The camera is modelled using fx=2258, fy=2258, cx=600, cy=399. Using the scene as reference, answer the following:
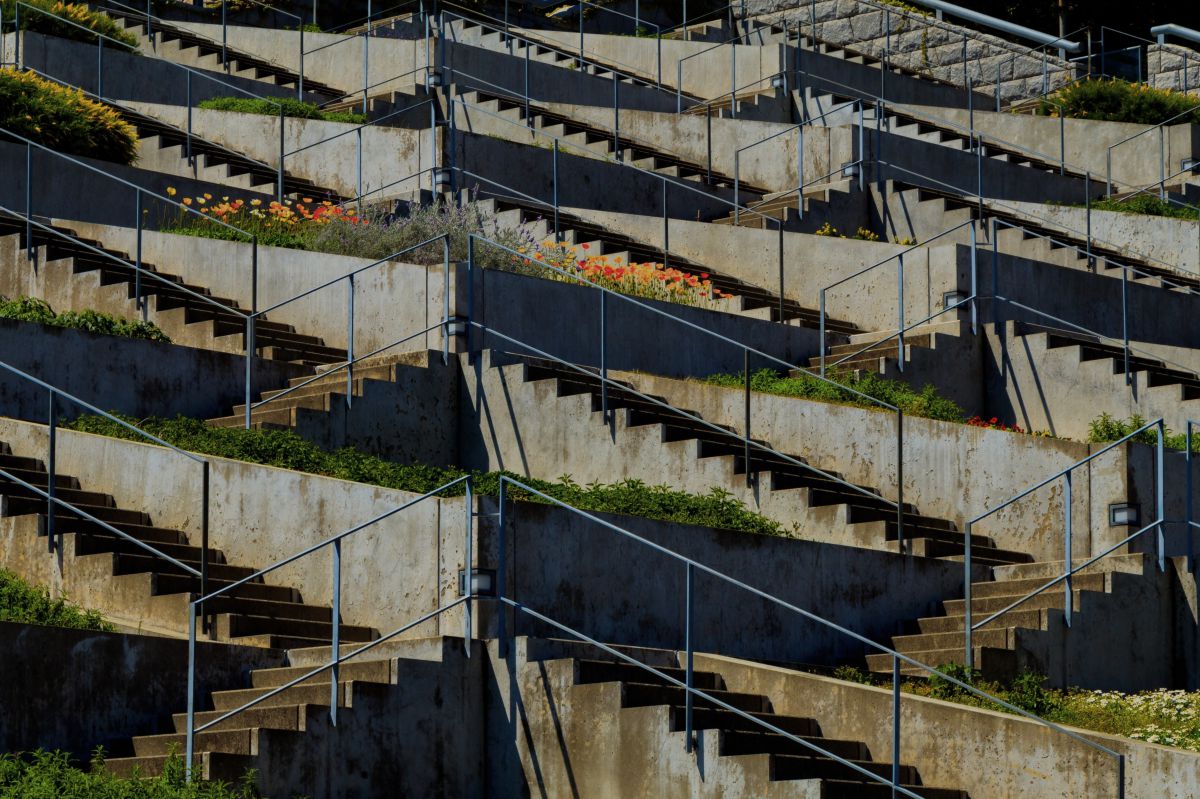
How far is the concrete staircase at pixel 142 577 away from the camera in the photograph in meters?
16.0

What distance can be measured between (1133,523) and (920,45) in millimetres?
23500

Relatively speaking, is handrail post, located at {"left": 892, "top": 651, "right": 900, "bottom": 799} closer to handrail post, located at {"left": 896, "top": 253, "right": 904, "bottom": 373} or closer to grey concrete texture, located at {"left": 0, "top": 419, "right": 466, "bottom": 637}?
grey concrete texture, located at {"left": 0, "top": 419, "right": 466, "bottom": 637}

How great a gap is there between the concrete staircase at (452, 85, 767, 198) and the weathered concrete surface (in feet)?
59.4

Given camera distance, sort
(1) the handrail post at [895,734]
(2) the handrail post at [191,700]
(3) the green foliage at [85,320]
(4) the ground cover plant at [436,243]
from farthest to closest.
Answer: (4) the ground cover plant at [436,243], (3) the green foliage at [85,320], (1) the handrail post at [895,734], (2) the handrail post at [191,700]

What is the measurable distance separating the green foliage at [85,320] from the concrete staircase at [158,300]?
1.67ft

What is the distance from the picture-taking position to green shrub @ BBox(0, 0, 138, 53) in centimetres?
3284

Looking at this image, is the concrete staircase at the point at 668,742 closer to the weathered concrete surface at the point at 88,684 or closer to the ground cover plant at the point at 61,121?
the weathered concrete surface at the point at 88,684

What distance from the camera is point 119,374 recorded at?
20.4 m

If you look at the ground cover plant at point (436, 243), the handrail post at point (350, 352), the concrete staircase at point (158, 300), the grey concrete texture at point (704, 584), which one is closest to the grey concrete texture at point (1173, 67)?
the ground cover plant at point (436, 243)

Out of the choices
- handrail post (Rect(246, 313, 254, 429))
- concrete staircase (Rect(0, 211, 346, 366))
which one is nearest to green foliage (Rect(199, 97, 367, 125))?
concrete staircase (Rect(0, 211, 346, 366))

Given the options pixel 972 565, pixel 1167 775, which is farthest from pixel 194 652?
pixel 972 565

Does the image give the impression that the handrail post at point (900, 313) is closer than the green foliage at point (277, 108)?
Yes

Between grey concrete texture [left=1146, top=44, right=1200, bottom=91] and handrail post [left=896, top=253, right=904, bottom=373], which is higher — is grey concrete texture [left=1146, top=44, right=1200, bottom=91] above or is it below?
above

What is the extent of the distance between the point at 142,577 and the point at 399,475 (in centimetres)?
258
